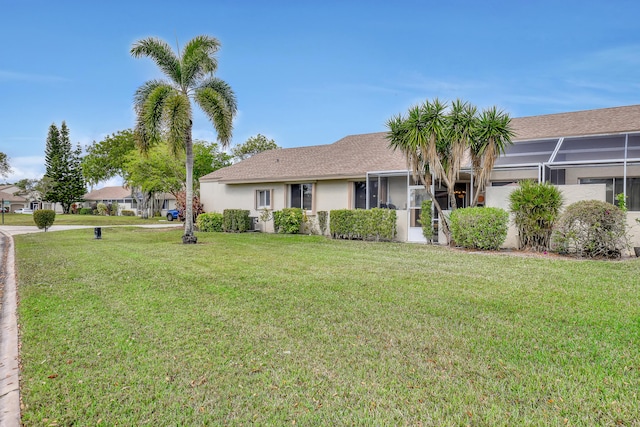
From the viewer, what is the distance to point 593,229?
32.7 ft

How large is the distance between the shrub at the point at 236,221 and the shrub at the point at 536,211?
12.3m

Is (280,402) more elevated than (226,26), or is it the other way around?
(226,26)

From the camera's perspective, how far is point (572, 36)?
1557cm

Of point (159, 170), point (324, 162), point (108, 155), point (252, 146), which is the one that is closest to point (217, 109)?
point (324, 162)

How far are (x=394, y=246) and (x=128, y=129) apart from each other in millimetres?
47602

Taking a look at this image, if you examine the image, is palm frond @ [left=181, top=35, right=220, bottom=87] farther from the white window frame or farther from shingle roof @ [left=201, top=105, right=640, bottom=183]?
the white window frame

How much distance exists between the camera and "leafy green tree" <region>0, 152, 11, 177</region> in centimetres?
4769

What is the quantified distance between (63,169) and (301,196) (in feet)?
166

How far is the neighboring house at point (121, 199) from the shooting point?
5491 centimetres

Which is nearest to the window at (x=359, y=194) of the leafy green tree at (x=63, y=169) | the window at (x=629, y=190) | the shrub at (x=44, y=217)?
the window at (x=629, y=190)

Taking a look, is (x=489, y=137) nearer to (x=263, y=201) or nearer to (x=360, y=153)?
(x=360, y=153)

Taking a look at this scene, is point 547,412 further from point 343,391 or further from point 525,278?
point 525,278

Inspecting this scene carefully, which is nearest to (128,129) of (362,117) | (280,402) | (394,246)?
(362,117)

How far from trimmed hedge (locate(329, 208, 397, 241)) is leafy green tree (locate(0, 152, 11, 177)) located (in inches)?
2082
